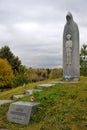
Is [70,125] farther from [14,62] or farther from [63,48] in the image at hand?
[14,62]

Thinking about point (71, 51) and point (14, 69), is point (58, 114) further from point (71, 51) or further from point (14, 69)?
point (14, 69)

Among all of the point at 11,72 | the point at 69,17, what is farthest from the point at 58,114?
the point at 11,72

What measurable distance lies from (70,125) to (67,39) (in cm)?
984

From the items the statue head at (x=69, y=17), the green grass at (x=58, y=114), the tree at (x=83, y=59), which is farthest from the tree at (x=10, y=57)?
the green grass at (x=58, y=114)

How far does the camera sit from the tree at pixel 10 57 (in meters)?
42.3

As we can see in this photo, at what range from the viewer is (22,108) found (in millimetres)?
7977

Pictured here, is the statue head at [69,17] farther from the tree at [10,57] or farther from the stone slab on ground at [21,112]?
the tree at [10,57]

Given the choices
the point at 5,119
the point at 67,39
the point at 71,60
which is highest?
the point at 67,39

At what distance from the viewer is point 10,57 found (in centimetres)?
4272

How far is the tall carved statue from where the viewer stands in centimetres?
1574

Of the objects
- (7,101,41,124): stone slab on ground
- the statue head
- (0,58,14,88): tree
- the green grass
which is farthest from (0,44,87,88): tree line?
(7,101,41,124): stone slab on ground

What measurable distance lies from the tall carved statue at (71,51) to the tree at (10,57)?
2667 cm

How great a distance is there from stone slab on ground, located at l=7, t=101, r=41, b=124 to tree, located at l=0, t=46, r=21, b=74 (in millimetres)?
34101

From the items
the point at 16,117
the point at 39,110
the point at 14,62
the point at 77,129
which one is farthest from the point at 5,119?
the point at 14,62
